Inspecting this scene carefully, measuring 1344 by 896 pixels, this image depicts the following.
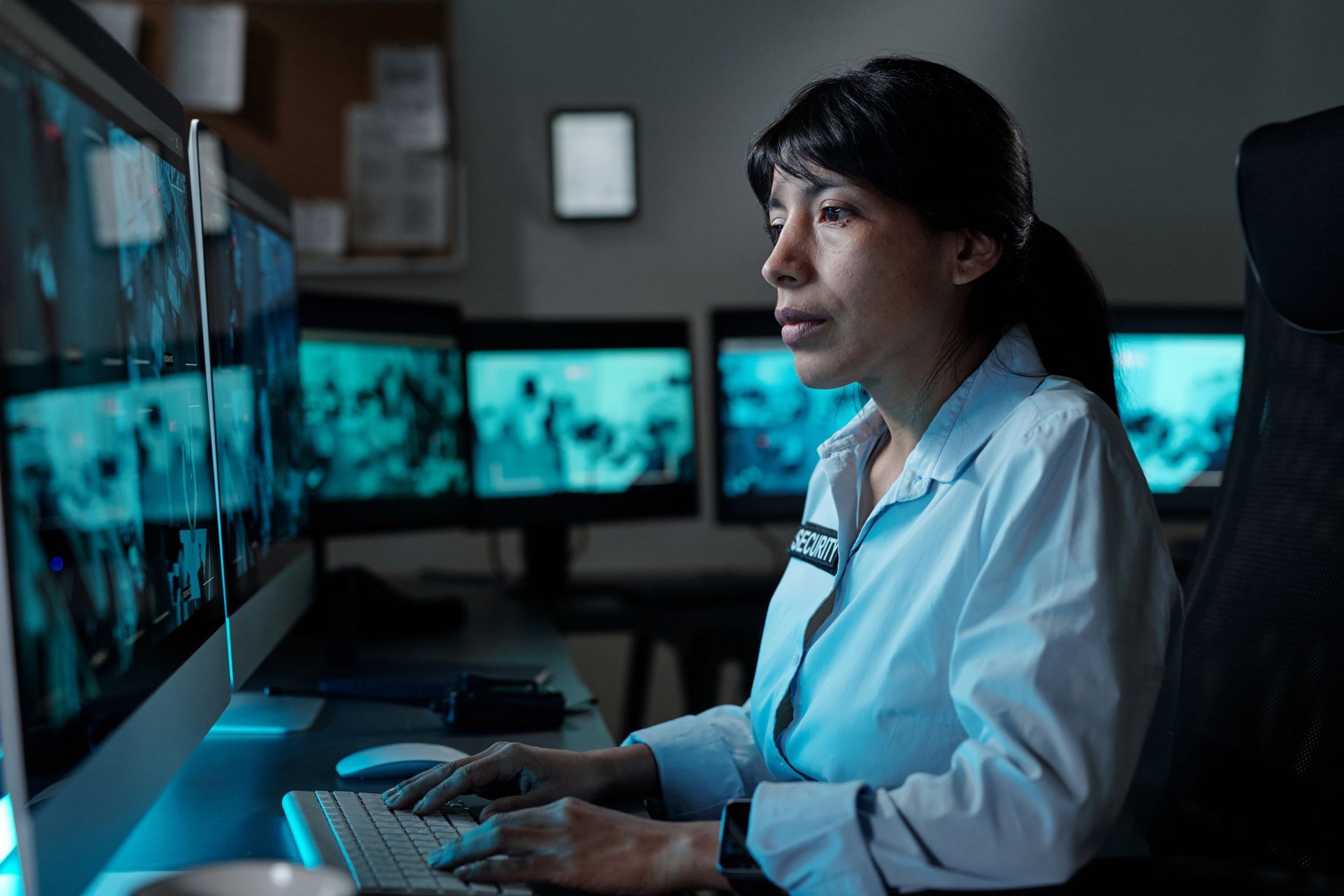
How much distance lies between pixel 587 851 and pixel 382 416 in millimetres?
1246

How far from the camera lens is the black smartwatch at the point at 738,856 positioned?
2.54 ft

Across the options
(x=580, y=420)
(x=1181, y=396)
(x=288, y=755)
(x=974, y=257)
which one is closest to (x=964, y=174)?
(x=974, y=257)

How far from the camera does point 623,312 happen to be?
2643 millimetres

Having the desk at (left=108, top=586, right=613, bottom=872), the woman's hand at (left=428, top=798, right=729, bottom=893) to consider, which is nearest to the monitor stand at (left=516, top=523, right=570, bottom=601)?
the desk at (left=108, top=586, right=613, bottom=872)

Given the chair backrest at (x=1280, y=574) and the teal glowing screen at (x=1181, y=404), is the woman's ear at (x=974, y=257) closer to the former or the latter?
the chair backrest at (x=1280, y=574)

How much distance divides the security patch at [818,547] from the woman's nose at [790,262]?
26 cm

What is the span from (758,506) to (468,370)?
2.20ft

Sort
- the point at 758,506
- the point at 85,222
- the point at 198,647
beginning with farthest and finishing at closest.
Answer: the point at 758,506 → the point at 198,647 → the point at 85,222

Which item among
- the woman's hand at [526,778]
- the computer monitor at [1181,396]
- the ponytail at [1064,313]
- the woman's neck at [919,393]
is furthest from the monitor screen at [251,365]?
the computer monitor at [1181,396]

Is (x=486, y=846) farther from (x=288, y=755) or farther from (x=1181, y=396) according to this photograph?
(x=1181, y=396)

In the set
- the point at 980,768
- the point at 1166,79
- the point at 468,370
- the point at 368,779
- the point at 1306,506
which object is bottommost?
the point at 368,779

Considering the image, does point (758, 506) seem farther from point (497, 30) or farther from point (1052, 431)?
point (1052, 431)

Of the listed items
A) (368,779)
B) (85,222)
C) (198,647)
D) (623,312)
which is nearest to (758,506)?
(623,312)

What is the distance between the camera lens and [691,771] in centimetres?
108
